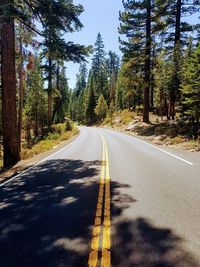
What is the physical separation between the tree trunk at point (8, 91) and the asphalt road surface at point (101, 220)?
415cm

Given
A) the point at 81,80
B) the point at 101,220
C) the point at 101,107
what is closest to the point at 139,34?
the point at 101,220

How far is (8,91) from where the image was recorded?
42.5 ft

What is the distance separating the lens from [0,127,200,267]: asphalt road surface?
12.7 ft

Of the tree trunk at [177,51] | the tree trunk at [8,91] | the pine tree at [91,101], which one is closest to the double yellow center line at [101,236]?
the tree trunk at [8,91]

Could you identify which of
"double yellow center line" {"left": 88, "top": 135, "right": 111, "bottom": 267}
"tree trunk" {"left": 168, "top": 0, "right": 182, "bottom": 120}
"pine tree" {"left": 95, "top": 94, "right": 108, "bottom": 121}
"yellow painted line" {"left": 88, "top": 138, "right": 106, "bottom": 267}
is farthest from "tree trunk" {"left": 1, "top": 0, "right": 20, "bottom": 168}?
"pine tree" {"left": 95, "top": 94, "right": 108, "bottom": 121}

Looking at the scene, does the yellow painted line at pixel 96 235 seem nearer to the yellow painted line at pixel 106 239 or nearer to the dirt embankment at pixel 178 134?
the yellow painted line at pixel 106 239

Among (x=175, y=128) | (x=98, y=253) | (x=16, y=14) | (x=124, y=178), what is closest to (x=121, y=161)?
(x=124, y=178)

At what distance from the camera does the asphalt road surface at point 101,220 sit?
3885mm

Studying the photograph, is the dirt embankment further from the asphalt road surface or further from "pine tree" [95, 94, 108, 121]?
"pine tree" [95, 94, 108, 121]

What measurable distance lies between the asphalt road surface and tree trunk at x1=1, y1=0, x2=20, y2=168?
4.15m

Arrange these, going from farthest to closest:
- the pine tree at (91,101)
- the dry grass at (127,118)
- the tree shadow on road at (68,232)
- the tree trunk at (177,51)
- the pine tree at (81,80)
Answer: the pine tree at (81,80)
the pine tree at (91,101)
the dry grass at (127,118)
the tree trunk at (177,51)
the tree shadow on road at (68,232)

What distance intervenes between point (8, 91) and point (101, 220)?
9589mm

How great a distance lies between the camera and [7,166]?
13141 mm

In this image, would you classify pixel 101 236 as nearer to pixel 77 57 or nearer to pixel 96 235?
pixel 96 235
